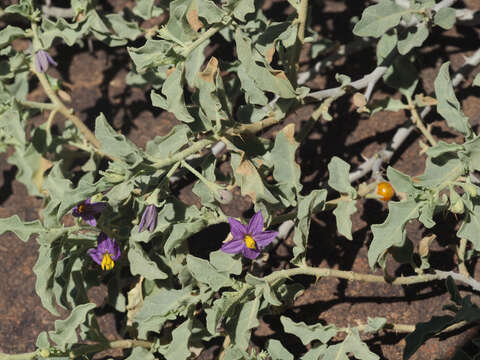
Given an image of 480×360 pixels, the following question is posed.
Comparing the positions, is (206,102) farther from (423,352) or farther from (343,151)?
(423,352)

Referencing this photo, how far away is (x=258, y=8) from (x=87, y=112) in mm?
1024

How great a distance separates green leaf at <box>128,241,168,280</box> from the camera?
6.54ft

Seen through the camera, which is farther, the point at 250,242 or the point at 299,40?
the point at 299,40

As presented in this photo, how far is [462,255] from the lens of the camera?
83.2 inches

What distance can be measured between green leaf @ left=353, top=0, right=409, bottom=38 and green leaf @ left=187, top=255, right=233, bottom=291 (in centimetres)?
89

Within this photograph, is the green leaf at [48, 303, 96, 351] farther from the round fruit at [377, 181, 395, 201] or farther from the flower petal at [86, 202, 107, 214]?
A: the round fruit at [377, 181, 395, 201]

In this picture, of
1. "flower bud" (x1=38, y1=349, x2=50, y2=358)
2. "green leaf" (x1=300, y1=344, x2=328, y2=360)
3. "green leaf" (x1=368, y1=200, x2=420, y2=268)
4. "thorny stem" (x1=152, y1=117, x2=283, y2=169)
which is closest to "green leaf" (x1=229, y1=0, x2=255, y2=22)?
"thorny stem" (x1=152, y1=117, x2=283, y2=169)

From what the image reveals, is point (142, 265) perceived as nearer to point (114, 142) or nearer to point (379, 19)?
point (114, 142)

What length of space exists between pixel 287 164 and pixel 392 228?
0.40m

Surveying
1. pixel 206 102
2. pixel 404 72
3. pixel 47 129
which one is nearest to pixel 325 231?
pixel 404 72

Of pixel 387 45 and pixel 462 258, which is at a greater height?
pixel 387 45

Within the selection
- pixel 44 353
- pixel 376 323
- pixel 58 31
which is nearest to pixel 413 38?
pixel 376 323

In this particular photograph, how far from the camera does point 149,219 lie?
1872mm

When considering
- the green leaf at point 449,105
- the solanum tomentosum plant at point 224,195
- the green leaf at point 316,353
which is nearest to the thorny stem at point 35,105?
the solanum tomentosum plant at point 224,195
